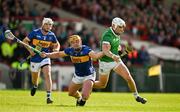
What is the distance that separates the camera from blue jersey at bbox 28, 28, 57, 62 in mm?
21359

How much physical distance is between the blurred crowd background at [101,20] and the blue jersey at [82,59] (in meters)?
11.6

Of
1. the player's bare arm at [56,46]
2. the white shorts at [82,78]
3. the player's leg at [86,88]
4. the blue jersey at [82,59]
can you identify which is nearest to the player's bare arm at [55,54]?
the blue jersey at [82,59]

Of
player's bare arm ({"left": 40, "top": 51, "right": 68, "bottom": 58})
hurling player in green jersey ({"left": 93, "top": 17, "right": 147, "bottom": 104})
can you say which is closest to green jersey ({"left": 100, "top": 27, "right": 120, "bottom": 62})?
hurling player in green jersey ({"left": 93, "top": 17, "right": 147, "bottom": 104})

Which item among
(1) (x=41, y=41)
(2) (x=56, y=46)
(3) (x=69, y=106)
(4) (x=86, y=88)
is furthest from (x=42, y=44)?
(4) (x=86, y=88)

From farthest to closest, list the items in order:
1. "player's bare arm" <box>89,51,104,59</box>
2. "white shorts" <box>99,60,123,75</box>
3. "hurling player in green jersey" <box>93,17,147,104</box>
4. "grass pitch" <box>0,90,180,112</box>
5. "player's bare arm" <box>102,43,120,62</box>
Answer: "white shorts" <box>99,60,123,75</box> → "hurling player in green jersey" <box>93,17,147,104</box> → "player's bare arm" <box>102,43,120,62</box> → "player's bare arm" <box>89,51,104,59</box> → "grass pitch" <box>0,90,180,112</box>

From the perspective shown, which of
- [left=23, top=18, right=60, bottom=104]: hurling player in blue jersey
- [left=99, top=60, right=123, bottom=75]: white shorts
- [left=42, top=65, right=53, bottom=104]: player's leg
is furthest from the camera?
[left=23, top=18, right=60, bottom=104]: hurling player in blue jersey

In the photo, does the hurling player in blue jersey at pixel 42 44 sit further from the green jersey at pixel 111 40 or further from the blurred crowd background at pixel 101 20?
the blurred crowd background at pixel 101 20

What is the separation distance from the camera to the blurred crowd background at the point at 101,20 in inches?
1259

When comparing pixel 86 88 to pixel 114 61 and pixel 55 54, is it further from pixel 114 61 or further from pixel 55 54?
pixel 114 61

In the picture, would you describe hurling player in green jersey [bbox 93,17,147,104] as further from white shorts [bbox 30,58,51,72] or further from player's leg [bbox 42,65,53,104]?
white shorts [bbox 30,58,51,72]

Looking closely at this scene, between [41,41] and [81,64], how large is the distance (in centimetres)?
246

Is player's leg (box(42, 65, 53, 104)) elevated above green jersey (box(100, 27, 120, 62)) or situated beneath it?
situated beneath

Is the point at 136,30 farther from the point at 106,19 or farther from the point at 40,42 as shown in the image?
the point at 40,42

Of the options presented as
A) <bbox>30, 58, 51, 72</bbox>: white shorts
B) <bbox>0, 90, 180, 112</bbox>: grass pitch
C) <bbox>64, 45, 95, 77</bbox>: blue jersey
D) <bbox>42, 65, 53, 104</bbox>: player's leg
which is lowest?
<bbox>0, 90, 180, 112</bbox>: grass pitch
